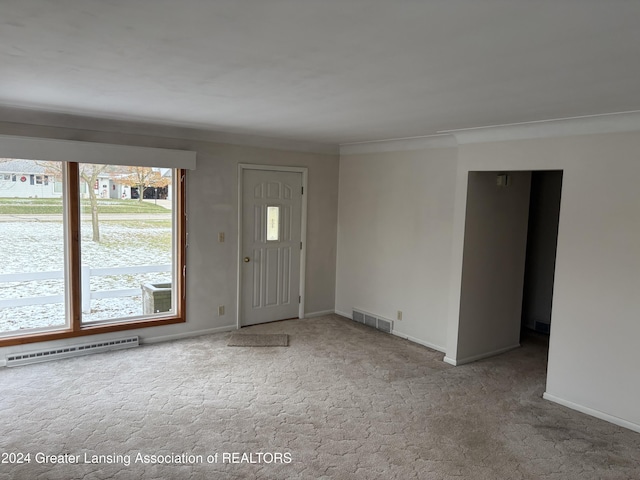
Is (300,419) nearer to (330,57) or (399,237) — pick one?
(330,57)

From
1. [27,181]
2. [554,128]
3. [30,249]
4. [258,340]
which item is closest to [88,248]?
[30,249]

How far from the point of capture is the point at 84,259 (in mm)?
4750

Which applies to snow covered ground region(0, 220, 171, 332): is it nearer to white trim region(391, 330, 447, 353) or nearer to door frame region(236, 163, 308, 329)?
door frame region(236, 163, 308, 329)

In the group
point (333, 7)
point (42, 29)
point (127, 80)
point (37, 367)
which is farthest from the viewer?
point (37, 367)

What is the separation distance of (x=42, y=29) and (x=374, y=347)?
14.0ft

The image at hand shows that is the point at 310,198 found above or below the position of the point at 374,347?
above

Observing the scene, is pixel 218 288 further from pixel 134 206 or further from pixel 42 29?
pixel 42 29

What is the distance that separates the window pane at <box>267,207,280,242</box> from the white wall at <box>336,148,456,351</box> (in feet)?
3.14

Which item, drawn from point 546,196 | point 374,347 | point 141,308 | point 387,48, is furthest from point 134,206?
point 546,196

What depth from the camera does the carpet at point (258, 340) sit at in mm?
5199

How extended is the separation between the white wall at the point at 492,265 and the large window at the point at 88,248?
3119mm

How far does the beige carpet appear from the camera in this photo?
2973 millimetres

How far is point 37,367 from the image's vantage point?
14.3 feet

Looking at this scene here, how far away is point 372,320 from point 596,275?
9.34 ft
